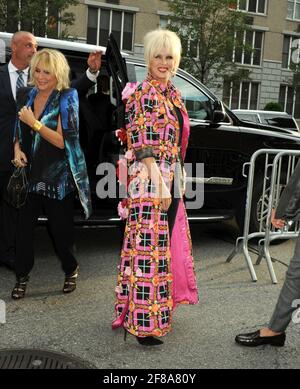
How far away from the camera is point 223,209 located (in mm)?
5371

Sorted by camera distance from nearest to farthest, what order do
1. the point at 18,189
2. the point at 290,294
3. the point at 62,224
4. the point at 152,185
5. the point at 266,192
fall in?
the point at 290,294, the point at 152,185, the point at 18,189, the point at 62,224, the point at 266,192

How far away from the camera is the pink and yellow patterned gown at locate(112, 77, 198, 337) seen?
9.96ft

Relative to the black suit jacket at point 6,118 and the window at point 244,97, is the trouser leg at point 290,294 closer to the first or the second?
the black suit jacket at point 6,118

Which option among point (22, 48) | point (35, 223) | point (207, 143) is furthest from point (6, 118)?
point (207, 143)

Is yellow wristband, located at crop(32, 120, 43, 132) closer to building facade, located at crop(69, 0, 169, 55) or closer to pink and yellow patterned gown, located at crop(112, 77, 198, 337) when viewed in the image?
pink and yellow patterned gown, located at crop(112, 77, 198, 337)

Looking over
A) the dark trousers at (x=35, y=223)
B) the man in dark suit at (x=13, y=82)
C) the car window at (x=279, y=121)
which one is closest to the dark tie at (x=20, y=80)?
the man in dark suit at (x=13, y=82)

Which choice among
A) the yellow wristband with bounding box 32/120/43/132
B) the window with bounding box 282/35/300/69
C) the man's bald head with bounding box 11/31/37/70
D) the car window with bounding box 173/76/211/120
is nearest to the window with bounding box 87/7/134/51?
the window with bounding box 282/35/300/69

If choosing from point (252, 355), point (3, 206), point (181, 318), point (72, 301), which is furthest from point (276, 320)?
point (3, 206)

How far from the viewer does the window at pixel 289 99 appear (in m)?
38.2

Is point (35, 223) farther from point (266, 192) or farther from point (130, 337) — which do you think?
point (266, 192)

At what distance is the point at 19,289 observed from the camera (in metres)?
3.89

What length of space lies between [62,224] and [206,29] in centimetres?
2583
